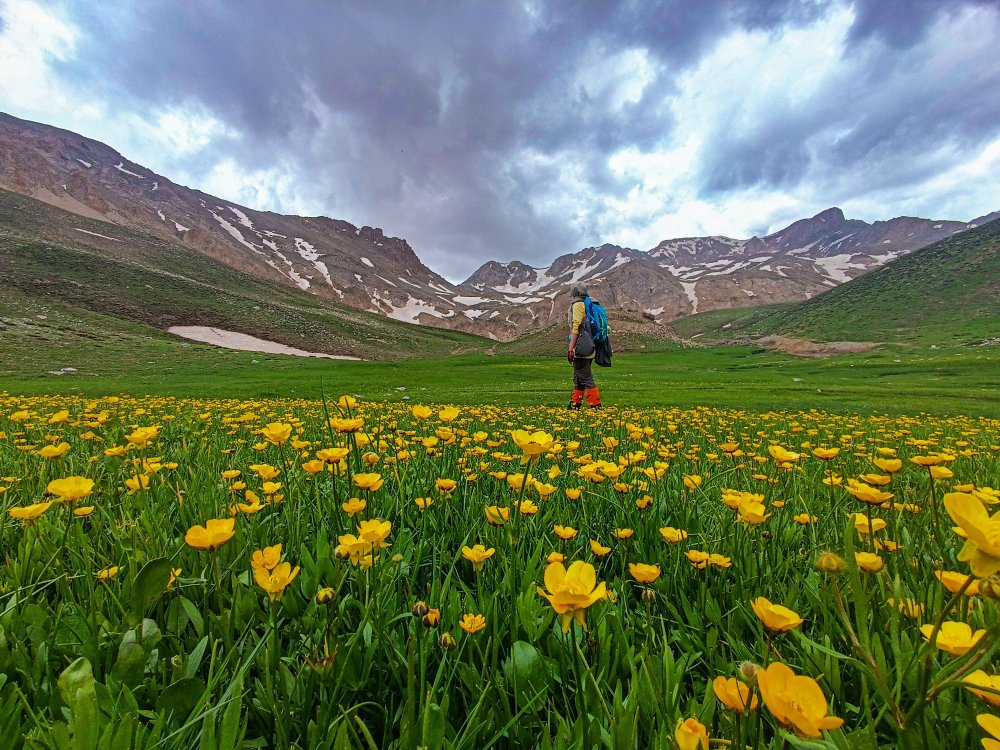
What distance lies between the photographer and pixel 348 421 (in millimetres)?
1525

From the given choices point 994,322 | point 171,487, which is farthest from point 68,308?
point 994,322

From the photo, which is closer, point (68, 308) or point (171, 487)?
point (171, 487)

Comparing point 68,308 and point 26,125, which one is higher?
point 26,125

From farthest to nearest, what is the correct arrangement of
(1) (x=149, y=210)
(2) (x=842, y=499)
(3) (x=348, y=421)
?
(1) (x=149, y=210), (2) (x=842, y=499), (3) (x=348, y=421)

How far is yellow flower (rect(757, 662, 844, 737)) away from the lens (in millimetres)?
566

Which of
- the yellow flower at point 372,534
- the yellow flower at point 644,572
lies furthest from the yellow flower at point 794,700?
the yellow flower at point 372,534

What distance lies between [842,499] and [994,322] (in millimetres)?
72118

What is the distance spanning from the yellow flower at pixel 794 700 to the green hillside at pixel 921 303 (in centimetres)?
6086

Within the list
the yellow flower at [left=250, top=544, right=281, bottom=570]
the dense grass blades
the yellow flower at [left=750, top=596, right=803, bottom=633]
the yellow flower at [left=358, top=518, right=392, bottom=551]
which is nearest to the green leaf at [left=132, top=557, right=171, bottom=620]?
the dense grass blades

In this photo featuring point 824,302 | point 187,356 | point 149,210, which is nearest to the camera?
point 187,356

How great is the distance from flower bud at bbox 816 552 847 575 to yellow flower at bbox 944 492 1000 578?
0.47 ft

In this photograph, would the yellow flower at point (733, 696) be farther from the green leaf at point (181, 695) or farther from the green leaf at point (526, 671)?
the green leaf at point (181, 695)

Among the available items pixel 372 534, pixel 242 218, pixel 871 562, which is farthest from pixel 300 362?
pixel 242 218

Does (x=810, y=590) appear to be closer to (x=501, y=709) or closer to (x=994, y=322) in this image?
(x=501, y=709)
